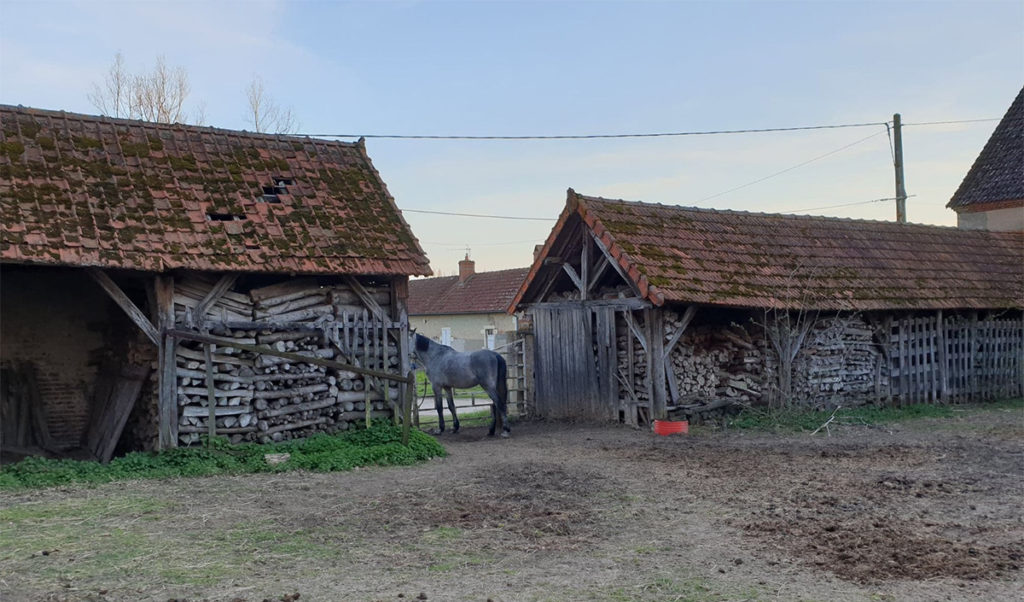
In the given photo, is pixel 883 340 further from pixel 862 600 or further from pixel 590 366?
pixel 862 600

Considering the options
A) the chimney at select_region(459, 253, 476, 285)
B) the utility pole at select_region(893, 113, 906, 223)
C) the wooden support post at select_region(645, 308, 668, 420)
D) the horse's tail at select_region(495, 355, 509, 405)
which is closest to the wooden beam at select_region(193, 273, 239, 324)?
the horse's tail at select_region(495, 355, 509, 405)

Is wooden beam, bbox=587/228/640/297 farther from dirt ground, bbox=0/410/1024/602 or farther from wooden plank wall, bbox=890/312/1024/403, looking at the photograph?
wooden plank wall, bbox=890/312/1024/403

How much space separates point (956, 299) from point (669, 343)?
7.62m

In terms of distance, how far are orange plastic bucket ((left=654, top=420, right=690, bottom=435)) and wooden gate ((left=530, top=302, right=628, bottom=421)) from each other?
128cm

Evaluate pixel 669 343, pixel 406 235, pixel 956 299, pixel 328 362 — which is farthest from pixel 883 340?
pixel 328 362

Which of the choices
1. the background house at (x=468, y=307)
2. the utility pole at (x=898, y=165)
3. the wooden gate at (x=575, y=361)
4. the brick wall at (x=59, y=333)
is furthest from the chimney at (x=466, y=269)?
the brick wall at (x=59, y=333)

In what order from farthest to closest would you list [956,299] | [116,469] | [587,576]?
[956,299] → [116,469] → [587,576]

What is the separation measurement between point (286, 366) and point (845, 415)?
9865 mm

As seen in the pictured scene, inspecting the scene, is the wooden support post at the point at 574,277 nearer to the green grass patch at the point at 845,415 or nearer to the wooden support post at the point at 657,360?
the wooden support post at the point at 657,360

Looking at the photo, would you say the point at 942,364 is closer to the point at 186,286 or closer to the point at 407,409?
the point at 407,409

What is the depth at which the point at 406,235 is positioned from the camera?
13.6m

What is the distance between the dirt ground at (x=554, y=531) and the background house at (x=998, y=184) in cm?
1558

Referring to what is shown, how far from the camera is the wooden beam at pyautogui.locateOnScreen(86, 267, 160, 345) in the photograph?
10.9 metres

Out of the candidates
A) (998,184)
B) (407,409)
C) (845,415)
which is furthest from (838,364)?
(998,184)
